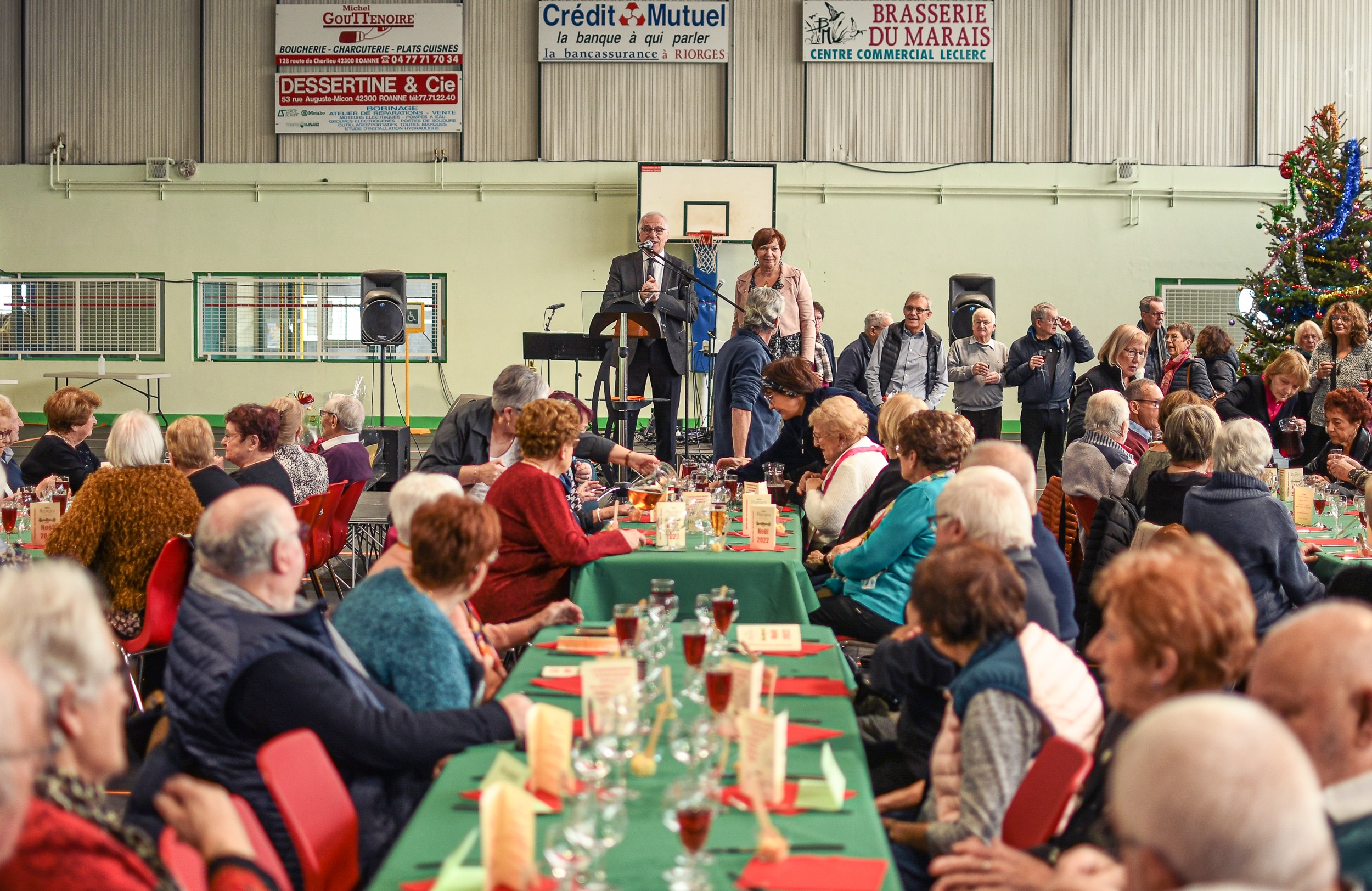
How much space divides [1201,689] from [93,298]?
48.5ft

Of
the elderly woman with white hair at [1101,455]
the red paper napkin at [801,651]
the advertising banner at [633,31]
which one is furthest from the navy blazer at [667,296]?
the advertising banner at [633,31]

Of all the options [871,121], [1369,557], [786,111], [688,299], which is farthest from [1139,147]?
[1369,557]

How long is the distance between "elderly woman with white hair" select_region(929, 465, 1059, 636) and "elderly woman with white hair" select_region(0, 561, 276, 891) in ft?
5.44

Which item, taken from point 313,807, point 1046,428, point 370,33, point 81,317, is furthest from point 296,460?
point 81,317

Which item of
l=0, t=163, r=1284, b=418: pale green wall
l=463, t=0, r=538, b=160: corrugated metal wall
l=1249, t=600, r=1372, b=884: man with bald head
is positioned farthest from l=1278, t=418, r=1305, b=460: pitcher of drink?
l=463, t=0, r=538, b=160: corrugated metal wall

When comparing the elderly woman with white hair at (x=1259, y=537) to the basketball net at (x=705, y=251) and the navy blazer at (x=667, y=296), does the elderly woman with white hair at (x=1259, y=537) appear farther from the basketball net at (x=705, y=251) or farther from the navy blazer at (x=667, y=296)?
the basketball net at (x=705, y=251)

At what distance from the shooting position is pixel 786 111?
13.1 metres

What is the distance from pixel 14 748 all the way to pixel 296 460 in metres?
4.77

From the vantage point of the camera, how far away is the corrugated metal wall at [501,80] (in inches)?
517

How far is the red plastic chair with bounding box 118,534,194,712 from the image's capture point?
3.61 m

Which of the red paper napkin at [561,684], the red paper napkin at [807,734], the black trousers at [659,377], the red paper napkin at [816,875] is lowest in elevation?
the red paper napkin at [816,875]

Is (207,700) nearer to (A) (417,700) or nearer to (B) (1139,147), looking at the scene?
(A) (417,700)

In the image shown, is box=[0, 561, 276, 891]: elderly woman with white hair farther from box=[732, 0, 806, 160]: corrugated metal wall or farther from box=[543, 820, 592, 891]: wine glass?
box=[732, 0, 806, 160]: corrugated metal wall

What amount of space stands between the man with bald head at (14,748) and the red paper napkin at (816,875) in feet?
2.91
